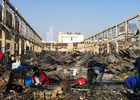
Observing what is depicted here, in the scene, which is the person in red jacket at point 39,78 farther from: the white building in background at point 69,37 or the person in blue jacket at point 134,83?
the white building in background at point 69,37

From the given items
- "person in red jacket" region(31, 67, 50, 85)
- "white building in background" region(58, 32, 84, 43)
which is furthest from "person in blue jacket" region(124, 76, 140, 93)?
"white building in background" region(58, 32, 84, 43)

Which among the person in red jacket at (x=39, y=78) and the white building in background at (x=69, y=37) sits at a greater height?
the white building in background at (x=69, y=37)

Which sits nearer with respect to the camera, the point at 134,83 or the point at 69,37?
the point at 134,83

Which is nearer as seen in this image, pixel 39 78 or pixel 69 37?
pixel 39 78

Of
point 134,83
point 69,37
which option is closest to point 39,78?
point 134,83

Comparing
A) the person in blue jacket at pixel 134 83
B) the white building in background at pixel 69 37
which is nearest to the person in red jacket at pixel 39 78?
the person in blue jacket at pixel 134 83

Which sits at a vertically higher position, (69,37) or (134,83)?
(69,37)

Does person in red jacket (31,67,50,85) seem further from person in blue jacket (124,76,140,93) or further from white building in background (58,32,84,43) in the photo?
white building in background (58,32,84,43)

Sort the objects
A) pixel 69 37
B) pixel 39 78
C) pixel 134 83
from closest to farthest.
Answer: pixel 134 83 → pixel 39 78 → pixel 69 37

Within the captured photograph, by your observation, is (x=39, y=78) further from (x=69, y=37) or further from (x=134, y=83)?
(x=69, y=37)

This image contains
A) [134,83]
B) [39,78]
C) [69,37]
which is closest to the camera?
[134,83]

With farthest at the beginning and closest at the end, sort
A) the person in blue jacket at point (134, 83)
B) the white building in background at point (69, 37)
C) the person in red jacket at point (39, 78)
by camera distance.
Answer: the white building in background at point (69, 37)
the person in red jacket at point (39, 78)
the person in blue jacket at point (134, 83)

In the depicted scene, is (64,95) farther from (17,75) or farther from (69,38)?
(69,38)

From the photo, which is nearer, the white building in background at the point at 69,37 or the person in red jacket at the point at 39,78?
the person in red jacket at the point at 39,78
